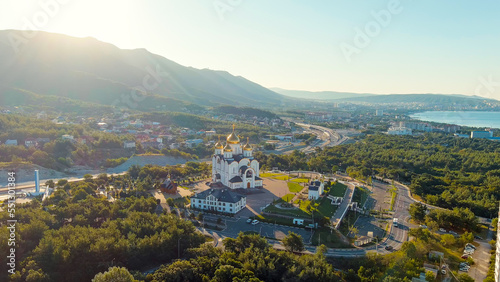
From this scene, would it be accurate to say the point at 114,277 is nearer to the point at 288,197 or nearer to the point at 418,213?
the point at 288,197

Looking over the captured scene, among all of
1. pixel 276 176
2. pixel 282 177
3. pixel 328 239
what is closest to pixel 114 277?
pixel 328 239

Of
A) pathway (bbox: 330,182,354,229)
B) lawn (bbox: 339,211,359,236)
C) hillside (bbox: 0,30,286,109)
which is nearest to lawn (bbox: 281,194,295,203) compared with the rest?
→ pathway (bbox: 330,182,354,229)

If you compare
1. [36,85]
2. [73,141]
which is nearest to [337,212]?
[73,141]

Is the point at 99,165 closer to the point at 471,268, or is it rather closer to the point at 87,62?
the point at 471,268

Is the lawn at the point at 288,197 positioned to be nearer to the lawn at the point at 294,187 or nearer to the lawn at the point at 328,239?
the lawn at the point at 294,187

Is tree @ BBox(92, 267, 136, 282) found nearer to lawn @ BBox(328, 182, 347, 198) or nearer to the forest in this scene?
the forest

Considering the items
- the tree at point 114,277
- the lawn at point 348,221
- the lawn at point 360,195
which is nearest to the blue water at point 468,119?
the lawn at point 360,195
